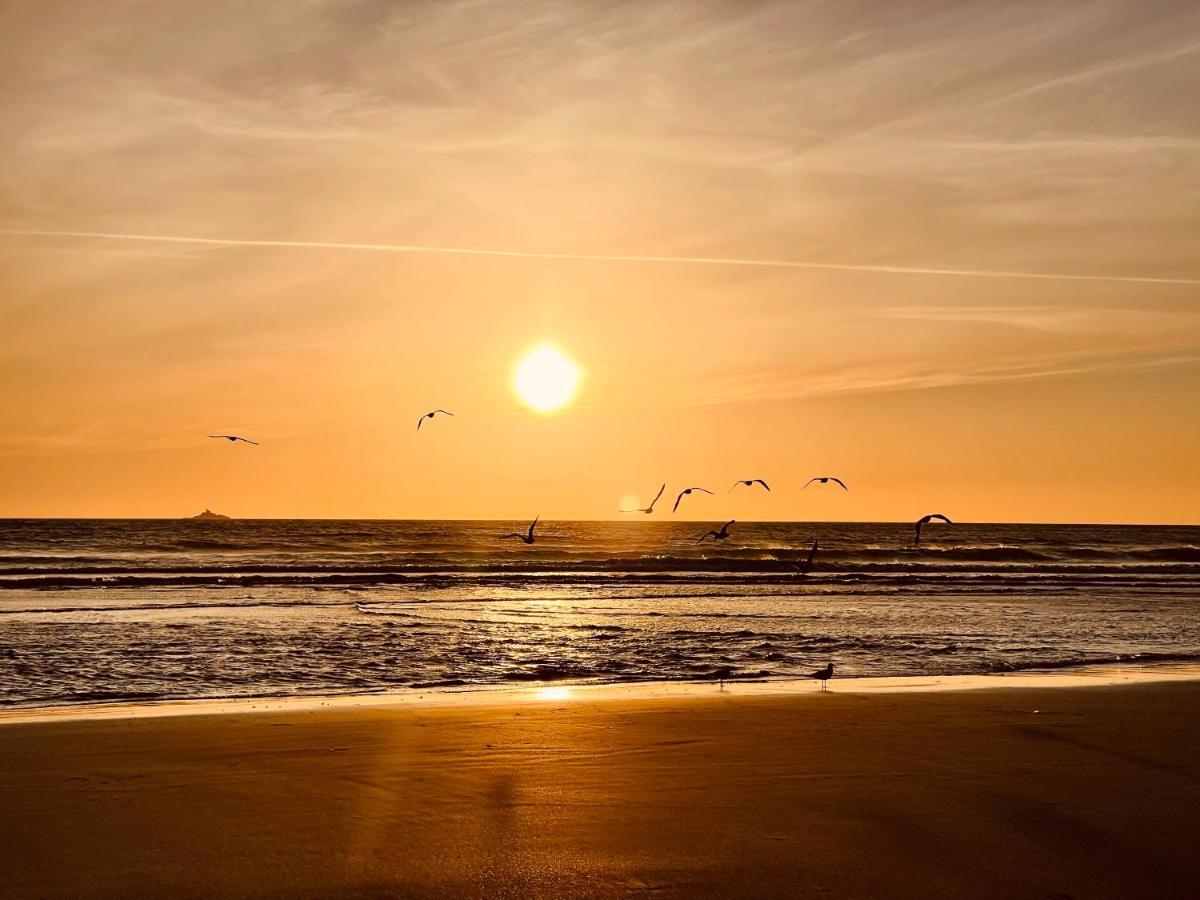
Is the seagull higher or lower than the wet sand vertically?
higher

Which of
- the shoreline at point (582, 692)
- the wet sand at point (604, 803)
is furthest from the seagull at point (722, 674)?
the wet sand at point (604, 803)

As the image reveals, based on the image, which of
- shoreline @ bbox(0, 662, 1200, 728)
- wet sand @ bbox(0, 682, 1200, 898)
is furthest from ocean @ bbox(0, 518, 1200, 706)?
wet sand @ bbox(0, 682, 1200, 898)

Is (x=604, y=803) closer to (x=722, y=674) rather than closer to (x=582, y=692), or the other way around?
(x=582, y=692)

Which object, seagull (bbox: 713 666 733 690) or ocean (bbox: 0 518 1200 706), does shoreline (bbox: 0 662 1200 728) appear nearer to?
seagull (bbox: 713 666 733 690)

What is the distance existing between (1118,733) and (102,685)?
11.8 m

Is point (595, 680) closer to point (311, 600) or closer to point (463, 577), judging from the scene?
point (311, 600)

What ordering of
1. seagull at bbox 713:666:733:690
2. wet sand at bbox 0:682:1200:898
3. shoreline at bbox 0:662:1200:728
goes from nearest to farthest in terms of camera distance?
wet sand at bbox 0:682:1200:898 → shoreline at bbox 0:662:1200:728 → seagull at bbox 713:666:733:690

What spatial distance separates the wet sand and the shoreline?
0.67 meters

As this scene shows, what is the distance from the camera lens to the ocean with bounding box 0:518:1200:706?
50.8ft

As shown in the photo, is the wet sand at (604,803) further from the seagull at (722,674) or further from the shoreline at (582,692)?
the seagull at (722,674)

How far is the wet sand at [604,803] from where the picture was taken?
6.13m

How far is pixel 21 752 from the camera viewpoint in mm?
9156

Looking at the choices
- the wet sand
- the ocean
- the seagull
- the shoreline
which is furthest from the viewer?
the ocean

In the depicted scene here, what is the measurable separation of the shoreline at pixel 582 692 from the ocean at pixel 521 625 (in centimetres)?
59
